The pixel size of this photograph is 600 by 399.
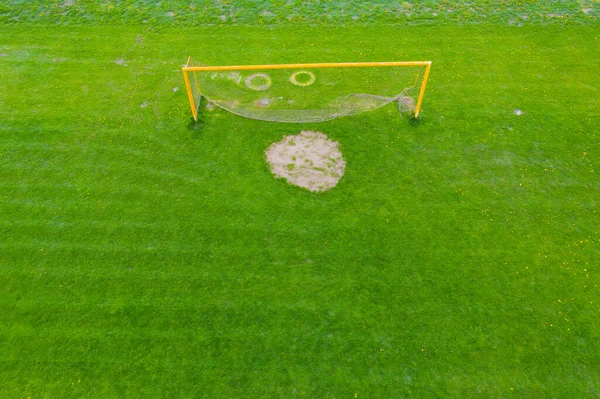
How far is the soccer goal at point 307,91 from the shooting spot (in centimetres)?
1235

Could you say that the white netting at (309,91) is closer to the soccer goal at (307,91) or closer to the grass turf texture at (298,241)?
the soccer goal at (307,91)

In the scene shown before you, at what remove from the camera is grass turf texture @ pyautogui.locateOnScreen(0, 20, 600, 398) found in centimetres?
800

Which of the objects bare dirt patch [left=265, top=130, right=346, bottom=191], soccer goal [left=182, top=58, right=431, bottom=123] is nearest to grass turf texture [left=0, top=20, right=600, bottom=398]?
bare dirt patch [left=265, top=130, right=346, bottom=191]

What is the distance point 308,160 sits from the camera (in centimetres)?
1125

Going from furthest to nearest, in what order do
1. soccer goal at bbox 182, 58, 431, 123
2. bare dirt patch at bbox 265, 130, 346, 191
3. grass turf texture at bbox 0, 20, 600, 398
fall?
soccer goal at bbox 182, 58, 431, 123 → bare dirt patch at bbox 265, 130, 346, 191 → grass turf texture at bbox 0, 20, 600, 398

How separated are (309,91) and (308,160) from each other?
9.97 feet

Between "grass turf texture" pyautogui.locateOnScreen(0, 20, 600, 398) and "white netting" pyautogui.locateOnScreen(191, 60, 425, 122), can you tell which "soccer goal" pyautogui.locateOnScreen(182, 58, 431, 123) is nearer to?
"white netting" pyautogui.locateOnScreen(191, 60, 425, 122)

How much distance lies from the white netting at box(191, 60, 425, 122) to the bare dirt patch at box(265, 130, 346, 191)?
899mm

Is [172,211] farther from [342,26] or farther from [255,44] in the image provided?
[342,26]

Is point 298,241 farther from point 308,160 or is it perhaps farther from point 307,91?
point 307,91

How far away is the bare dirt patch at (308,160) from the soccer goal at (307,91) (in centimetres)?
89

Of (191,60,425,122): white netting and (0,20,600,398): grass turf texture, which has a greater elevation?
(191,60,425,122): white netting

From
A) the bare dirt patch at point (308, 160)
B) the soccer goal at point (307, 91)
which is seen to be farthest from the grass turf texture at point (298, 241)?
the soccer goal at point (307, 91)

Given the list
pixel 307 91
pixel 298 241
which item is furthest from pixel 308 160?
pixel 307 91
